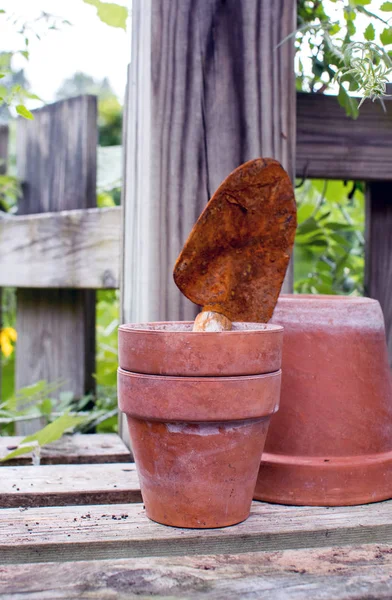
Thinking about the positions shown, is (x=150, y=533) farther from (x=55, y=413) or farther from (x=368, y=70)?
(x=55, y=413)

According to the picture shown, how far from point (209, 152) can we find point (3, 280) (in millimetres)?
1164

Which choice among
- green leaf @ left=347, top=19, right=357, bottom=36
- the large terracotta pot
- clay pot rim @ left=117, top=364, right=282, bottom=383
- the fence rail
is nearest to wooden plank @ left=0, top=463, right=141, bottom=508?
the large terracotta pot

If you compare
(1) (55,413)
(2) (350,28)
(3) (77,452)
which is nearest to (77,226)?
(1) (55,413)

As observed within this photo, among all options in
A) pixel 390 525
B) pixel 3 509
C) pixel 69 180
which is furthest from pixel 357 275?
pixel 3 509

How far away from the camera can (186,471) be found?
3.42ft

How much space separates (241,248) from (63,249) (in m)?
1.09

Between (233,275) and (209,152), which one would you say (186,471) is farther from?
(209,152)

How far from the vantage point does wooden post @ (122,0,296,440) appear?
1483 mm

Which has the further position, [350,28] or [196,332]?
[350,28]

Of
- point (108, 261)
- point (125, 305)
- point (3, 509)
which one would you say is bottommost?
point (3, 509)

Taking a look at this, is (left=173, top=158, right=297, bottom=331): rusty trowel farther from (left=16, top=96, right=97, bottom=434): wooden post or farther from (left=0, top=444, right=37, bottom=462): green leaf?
(left=16, top=96, right=97, bottom=434): wooden post

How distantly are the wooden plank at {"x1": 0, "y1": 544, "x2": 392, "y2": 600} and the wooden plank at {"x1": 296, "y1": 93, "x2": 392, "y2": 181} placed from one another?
98 cm

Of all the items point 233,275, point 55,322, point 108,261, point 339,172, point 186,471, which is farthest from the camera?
point 55,322

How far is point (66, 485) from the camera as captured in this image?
1244mm
